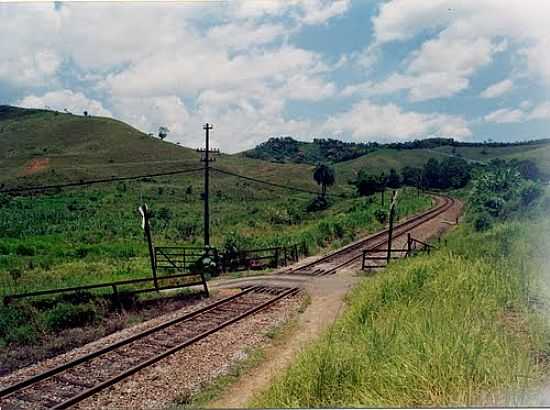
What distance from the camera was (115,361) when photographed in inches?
401

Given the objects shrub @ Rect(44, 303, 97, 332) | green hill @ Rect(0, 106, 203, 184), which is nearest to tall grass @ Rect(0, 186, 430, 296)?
shrub @ Rect(44, 303, 97, 332)

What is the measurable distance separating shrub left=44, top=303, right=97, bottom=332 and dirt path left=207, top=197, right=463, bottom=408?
5.82 m

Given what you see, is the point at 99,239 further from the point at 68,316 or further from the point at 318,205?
the point at 318,205

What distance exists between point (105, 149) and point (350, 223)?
7577cm

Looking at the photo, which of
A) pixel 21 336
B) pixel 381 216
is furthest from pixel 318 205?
pixel 21 336

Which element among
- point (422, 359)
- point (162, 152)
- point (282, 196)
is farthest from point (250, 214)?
point (162, 152)

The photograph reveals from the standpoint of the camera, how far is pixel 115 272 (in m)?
22.4

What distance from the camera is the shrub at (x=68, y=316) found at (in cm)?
1348

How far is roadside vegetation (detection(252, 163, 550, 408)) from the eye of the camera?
186 inches

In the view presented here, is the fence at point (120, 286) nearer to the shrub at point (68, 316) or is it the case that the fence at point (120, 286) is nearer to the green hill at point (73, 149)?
the shrub at point (68, 316)

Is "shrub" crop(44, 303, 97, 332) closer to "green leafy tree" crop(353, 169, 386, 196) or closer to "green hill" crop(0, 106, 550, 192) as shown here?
"green hill" crop(0, 106, 550, 192)

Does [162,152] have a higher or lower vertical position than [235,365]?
higher

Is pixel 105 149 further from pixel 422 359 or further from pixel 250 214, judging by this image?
→ pixel 422 359

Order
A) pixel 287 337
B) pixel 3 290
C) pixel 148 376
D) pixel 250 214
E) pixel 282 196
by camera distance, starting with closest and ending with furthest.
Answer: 1. pixel 148 376
2. pixel 287 337
3. pixel 3 290
4. pixel 250 214
5. pixel 282 196
